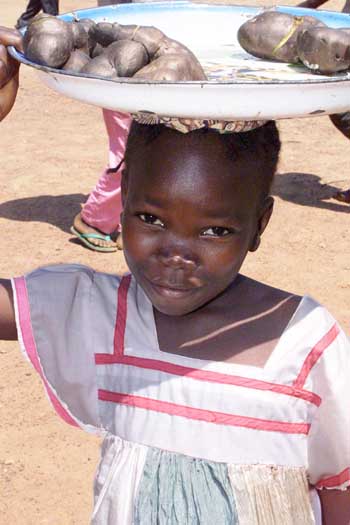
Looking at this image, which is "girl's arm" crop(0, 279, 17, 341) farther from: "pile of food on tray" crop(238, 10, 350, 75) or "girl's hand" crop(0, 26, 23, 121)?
"pile of food on tray" crop(238, 10, 350, 75)

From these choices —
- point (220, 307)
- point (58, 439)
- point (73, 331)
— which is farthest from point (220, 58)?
point (58, 439)

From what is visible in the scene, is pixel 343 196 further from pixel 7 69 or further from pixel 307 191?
pixel 7 69

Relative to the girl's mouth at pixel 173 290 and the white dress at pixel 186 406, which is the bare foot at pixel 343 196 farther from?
the girl's mouth at pixel 173 290

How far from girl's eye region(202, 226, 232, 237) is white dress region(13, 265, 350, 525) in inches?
8.8

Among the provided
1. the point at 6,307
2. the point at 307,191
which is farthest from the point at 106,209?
the point at 6,307

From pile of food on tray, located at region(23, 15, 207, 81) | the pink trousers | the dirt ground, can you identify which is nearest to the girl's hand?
pile of food on tray, located at region(23, 15, 207, 81)

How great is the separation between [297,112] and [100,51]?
35cm

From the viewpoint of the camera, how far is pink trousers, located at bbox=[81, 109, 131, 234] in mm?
4258

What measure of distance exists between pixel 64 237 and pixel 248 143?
10.8ft

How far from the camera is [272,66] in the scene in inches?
60.8

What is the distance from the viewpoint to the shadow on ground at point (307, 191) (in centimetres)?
529

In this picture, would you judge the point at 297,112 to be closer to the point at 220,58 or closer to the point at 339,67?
the point at 339,67

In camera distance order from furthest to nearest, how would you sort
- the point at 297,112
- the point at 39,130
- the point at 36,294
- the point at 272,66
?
the point at 39,130 → the point at 36,294 → the point at 272,66 → the point at 297,112

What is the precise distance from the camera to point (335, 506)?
1688 mm
